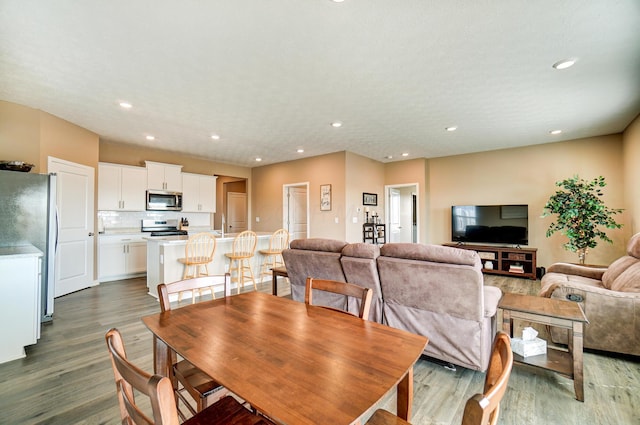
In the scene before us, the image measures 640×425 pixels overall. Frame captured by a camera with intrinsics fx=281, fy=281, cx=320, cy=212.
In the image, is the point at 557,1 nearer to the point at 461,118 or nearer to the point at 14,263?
the point at 461,118

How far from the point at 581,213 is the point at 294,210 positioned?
5.64 metres

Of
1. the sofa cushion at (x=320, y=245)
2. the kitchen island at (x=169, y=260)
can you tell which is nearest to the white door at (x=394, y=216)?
the kitchen island at (x=169, y=260)

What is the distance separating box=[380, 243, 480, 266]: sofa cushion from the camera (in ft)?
6.75

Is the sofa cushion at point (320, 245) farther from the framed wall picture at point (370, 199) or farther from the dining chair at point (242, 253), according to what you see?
the framed wall picture at point (370, 199)

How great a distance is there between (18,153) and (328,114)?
4.13 metres

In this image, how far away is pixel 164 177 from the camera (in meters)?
6.09

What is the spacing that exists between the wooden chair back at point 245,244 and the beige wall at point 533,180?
14.3 ft

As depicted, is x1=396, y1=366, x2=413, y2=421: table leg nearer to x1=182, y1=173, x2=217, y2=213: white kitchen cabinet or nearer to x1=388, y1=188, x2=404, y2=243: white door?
x1=182, y1=173, x2=217, y2=213: white kitchen cabinet

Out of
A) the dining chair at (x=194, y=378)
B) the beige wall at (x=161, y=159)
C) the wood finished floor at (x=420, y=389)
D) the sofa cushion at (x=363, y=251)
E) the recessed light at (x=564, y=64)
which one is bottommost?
the wood finished floor at (x=420, y=389)

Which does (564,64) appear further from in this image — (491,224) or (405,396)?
(491,224)

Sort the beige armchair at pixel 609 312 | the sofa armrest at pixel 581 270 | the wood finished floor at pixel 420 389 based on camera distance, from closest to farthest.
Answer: the wood finished floor at pixel 420 389, the beige armchair at pixel 609 312, the sofa armrest at pixel 581 270

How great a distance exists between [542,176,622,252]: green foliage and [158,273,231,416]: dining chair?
17.9 feet

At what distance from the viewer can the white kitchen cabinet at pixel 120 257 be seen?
5117 mm

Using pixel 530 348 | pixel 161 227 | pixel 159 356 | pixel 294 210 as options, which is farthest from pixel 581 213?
pixel 161 227
